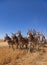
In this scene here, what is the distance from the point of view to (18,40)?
37.6 metres

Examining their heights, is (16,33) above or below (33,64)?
above

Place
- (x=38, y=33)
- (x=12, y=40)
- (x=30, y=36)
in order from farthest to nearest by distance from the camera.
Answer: (x=38, y=33) < (x=12, y=40) < (x=30, y=36)

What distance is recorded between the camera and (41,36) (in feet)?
153

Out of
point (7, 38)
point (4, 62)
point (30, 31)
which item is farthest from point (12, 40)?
point (4, 62)

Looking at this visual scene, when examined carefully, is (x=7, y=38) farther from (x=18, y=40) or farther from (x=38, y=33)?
(x=38, y=33)

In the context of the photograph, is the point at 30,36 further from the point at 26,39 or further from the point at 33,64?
the point at 33,64

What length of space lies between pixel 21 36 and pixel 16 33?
4.21 feet

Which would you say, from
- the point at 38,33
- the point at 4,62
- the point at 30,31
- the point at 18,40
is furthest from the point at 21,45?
the point at 4,62

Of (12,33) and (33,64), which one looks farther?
(12,33)

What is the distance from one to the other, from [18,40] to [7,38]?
2.50 metres

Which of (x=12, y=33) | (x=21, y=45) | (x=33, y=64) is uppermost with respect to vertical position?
(x=12, y=33)

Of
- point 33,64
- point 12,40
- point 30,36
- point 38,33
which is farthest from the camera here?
point 38,33

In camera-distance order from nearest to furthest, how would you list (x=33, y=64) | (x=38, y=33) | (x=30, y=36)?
(x=33, y=64) < (x=30, y=36) < (x=38, y=33)

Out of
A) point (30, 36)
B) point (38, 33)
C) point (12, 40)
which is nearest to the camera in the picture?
point (30, 36)
